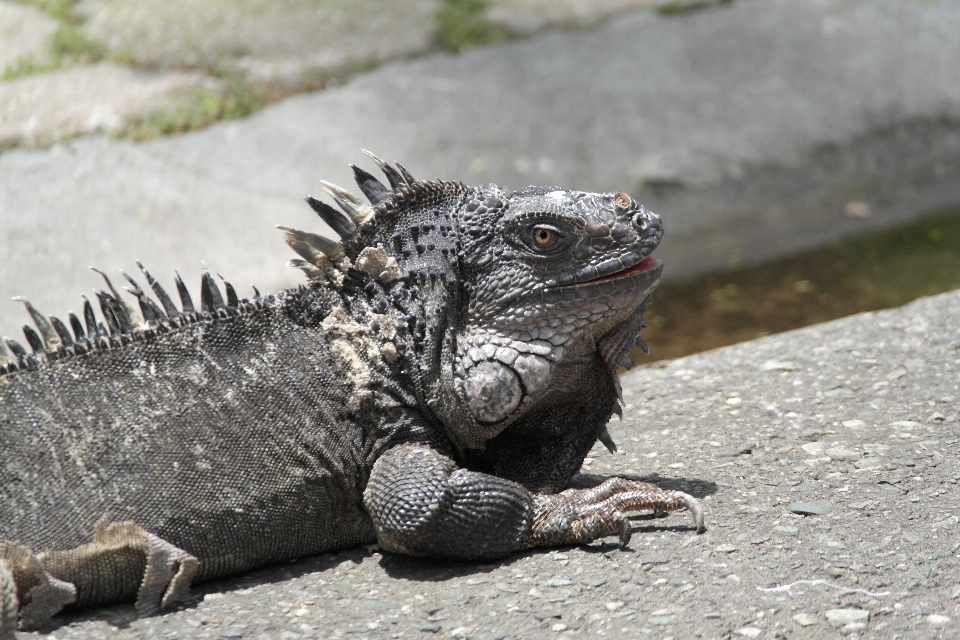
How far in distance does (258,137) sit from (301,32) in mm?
2179

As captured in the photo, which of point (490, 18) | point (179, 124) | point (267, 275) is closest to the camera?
point (267, 275)

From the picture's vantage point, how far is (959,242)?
1055 centimetres

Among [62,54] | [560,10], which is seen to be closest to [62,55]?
[62,54]

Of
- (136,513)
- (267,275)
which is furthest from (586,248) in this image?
(267,275)

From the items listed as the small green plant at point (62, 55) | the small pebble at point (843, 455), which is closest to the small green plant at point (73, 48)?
the small green plant at point (62, 55)

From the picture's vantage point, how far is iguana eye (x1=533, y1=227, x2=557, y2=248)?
452 centimetres

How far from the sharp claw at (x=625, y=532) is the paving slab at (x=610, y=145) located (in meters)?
6.24

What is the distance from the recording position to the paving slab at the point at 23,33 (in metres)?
12.3

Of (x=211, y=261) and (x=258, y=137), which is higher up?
(x=258, y=137)

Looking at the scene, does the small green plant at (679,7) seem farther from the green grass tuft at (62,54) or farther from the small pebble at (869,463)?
the small pebble at (869,463)

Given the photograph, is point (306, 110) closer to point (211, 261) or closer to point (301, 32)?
point (301, 32)

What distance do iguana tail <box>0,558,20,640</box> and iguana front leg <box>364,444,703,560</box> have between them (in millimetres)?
1424

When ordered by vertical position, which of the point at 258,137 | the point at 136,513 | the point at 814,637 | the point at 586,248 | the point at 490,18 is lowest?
the point at 814,637

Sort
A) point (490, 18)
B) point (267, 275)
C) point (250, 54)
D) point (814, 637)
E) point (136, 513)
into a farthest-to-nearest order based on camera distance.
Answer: point (490, 18) → point (250, 54) → point (267, 275) → point (136, 513) → point (814, 637)
